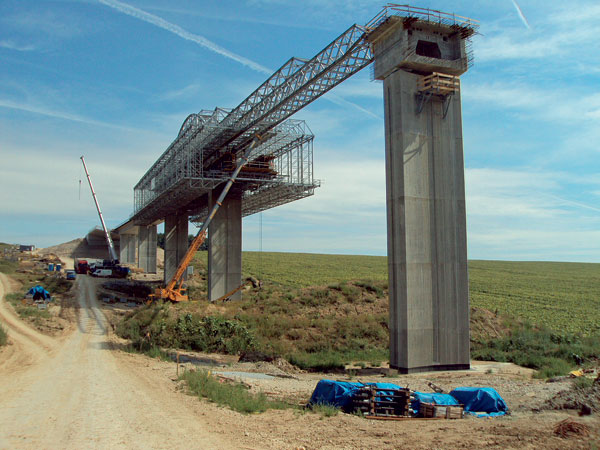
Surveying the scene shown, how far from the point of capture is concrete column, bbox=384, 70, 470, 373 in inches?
882

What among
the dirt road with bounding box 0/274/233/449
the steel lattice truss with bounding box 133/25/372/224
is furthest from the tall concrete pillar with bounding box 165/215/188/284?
the dirt road with bounding box 0/274/233/449

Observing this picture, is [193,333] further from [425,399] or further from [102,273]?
[102,273]

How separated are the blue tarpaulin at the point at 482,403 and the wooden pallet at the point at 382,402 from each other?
6.29 feet

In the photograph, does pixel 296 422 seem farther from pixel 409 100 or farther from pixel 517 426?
pixel 409 100

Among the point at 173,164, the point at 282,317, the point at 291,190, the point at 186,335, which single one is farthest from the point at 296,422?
the point at 173,164

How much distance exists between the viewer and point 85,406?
1337 cm

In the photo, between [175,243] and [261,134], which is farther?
[175,243]

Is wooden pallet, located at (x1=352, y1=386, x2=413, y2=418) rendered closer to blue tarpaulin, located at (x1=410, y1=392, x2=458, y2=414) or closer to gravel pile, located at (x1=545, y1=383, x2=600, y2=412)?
blue tarpaulin, located at (x1=410, y1=392, x2=458, y2=414)

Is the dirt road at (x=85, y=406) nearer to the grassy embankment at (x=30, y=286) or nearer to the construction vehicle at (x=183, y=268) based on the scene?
the grassy embankment at (x=30, y=286)

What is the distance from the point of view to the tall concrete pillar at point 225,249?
4212 cm

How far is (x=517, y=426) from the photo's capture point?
1094cm

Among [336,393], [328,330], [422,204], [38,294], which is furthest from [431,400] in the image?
[38,294]

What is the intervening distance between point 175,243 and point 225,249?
805 inches

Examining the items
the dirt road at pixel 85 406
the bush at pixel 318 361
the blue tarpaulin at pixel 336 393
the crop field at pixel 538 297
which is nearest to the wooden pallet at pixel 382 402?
the blue tarpaulin at pixel 336 393
